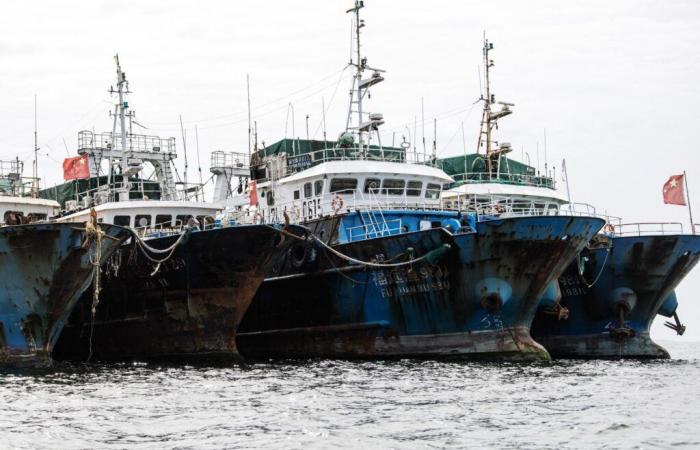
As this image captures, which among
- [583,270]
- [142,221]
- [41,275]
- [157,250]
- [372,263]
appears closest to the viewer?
[41,275]

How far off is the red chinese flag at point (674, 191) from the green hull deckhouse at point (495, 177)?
6.08 metres

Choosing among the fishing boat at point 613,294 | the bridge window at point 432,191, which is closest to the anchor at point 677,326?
the fishing boat at point 613,294

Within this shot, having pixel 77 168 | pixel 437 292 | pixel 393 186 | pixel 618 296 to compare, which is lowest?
pixel 618 296

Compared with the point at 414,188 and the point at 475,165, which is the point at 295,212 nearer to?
the point at 414,188

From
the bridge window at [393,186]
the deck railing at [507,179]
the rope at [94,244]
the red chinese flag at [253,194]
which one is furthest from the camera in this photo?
the deck railing at [507,179]

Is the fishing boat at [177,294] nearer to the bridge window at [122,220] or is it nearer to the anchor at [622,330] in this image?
the bridge window at [122,220]

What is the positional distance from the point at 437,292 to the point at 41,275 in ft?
32.1

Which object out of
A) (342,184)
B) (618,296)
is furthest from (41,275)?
(618,296)

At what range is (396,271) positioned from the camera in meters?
27.2

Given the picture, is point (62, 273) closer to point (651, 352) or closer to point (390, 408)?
point (390, 408)

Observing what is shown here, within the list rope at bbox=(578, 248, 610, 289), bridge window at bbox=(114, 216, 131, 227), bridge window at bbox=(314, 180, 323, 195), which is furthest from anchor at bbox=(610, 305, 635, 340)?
bridge window at bbox=(114, 216, 131, 227)

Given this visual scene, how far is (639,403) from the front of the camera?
18188mm

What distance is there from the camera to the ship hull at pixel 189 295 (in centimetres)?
2677

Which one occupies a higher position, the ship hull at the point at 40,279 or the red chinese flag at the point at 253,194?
the red chinese flag at the point at 253,194
